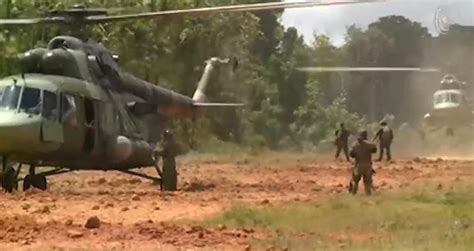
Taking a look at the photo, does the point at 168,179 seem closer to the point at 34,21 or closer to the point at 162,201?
the point at 162,201

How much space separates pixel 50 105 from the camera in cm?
1864

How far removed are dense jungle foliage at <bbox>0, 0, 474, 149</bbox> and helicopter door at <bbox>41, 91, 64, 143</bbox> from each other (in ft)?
20.2

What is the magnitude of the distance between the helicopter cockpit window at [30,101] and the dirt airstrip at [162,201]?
1.33m

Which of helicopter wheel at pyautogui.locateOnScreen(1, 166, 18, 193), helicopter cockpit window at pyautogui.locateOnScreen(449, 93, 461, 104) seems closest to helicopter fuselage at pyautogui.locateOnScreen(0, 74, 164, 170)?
helicopter wheel at pyautogui.locateOnScreen(1, 166, 18, 193)

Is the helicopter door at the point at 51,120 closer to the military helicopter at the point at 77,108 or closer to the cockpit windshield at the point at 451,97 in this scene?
the military helicopter at the point at 77,108

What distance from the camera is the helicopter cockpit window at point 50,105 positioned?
18.5 m

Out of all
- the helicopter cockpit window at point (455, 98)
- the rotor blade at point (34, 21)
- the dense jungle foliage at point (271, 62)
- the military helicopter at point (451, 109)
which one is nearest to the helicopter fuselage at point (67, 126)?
the rotor blade at point (34, 21)

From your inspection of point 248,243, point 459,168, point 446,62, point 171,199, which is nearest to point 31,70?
point 171,199

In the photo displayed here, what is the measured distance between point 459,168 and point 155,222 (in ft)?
53.5

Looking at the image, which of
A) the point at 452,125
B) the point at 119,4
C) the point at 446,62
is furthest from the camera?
the point at 446,62

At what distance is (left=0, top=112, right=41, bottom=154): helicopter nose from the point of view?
18.0 meters

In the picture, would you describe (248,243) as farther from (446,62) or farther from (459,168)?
(446,62)

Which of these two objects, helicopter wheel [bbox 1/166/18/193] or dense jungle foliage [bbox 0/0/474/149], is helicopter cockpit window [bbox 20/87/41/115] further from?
dense jungle foliage [bbox 0/0/474/149]

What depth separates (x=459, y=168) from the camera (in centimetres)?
2895
